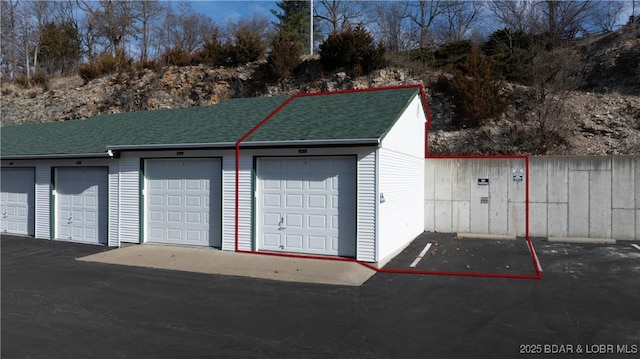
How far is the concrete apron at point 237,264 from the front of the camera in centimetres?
973

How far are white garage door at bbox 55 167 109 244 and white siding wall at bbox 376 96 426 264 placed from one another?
29.3ft

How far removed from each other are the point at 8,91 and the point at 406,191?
117 ft

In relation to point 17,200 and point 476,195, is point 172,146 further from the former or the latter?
point 476,195

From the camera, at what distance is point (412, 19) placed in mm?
37156

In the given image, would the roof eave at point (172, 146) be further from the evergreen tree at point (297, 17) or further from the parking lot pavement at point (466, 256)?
the evergreen tree at point (297, 17)

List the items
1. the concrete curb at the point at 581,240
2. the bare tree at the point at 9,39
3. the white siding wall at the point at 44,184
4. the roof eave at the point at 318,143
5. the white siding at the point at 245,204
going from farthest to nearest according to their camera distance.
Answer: the bare tree at the point at 9,39, the white siding wall at the point at 44,184, the concrete curb at the point at 581,240, the white siding at the point at 245,204, the roof eave at the point at 318,143

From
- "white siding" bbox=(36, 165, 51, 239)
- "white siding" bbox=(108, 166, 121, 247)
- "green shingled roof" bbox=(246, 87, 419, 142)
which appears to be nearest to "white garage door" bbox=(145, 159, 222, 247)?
"white siding" bbox=(108, 166, 121, 247)

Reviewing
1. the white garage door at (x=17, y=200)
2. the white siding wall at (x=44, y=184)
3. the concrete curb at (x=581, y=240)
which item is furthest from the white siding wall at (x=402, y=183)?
the white garage door at (x=17, y=200)

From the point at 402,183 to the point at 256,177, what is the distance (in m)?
4.19

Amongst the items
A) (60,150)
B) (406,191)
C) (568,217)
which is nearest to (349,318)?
(406,191)

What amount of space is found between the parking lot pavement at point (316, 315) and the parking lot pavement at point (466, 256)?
0.81 metres

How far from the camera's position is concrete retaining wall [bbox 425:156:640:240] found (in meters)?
Answer: 14.6

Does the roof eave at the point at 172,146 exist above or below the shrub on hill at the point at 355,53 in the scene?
below

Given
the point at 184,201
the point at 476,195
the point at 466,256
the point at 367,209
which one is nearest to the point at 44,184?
the point at 184,201
